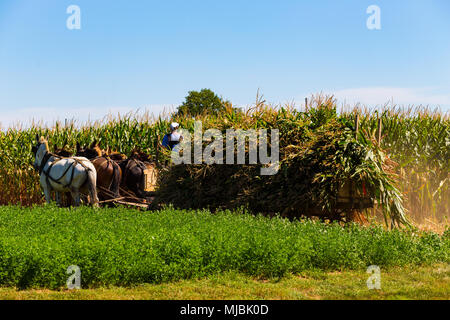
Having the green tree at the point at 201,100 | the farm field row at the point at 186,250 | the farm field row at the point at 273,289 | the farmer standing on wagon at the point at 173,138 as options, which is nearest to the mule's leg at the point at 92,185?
the farmer standing on wagon at the point at 173,138

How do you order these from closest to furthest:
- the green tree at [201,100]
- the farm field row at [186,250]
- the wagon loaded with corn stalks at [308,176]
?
the farm field row at [186,250] < the wagon loaded with corn stalks at [308,176] < the green tree at [201,100]

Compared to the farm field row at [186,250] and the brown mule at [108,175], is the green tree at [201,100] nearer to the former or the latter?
the brown mule at [108,175]

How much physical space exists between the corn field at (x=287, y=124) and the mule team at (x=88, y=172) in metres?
1.30

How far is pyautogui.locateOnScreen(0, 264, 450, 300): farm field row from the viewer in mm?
6461

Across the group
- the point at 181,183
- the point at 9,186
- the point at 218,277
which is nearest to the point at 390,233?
the point at 218,277

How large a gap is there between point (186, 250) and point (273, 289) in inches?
58.2

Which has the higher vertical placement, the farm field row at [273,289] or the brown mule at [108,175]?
the brown mule at [108,175]

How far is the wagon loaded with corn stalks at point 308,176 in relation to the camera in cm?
1011

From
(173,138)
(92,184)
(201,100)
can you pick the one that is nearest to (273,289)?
(92,184)

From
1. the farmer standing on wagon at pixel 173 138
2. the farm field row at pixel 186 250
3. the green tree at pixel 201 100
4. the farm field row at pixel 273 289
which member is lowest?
the farm field row at pixel 273 289

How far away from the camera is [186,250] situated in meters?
7.41

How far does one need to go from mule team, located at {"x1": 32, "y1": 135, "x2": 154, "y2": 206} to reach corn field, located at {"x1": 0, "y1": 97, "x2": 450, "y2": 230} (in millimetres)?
1299

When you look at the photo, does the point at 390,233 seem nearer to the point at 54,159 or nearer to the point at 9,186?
the point at 54,159
